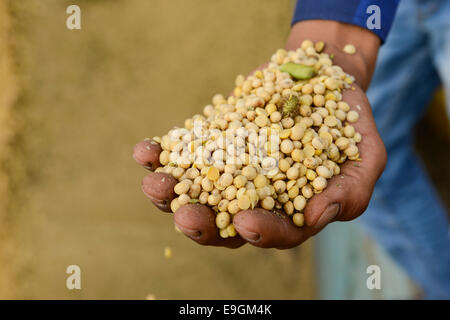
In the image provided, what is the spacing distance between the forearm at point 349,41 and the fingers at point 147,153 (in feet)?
1.66

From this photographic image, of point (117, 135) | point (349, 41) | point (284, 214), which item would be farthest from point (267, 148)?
point (117, 135)

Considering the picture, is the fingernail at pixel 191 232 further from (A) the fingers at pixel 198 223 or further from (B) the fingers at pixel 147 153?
(B) the fingers at pixel 147 153

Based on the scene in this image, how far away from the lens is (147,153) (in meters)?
0.96

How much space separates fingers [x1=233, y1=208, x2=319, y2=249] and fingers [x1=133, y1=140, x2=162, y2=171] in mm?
258

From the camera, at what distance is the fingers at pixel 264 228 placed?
0.79 m

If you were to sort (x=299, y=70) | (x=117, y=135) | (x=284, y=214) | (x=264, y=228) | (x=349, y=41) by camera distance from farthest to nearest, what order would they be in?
(x=117, y=135), (x=349, y=41), (x=299, y=70), (x=284, y=214), (x=264, y=228)

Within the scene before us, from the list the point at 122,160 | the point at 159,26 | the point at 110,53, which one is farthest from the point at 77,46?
the point at 122,160

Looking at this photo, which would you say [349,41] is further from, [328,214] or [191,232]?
[191,232]

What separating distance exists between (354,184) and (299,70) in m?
0.32

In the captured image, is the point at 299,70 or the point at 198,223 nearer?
the point at 198,223

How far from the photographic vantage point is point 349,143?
0.95 metres

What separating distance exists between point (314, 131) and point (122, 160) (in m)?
1.23

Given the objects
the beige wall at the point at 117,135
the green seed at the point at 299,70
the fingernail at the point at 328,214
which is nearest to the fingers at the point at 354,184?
the fingernail at the point at 328,214
